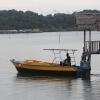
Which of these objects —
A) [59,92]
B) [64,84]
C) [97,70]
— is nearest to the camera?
[59,92]

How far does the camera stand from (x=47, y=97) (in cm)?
4031

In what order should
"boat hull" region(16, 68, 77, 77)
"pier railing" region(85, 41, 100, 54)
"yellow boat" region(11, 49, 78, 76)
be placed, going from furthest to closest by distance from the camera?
"pier railing" region(85, 41, 100, 54), "boat hull" region(16, 68, 77, 77), "yellow boat" region(11, 49, 78, 76)

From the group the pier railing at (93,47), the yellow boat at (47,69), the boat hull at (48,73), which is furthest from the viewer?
the pier railing at (93,47)

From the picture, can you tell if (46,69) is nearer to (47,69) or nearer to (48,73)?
(47,69)

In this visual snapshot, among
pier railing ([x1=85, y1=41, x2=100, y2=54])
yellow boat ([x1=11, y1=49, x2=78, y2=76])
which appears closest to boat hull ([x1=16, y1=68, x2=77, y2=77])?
yellow boat ([x1=11, y1=49, x2=78, y2=76])

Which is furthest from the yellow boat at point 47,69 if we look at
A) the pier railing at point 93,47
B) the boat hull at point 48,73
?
the pier railing at point 93,47

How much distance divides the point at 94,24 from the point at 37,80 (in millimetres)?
6975

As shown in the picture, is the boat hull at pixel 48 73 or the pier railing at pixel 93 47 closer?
the boat hull at pixel 48 73

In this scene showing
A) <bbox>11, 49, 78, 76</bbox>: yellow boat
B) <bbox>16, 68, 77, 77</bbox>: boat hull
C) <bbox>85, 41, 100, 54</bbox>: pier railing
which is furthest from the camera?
<bbox>85, 41, 100, 54</bbox>: pier railing

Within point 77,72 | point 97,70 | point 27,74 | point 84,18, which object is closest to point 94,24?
point 84,18

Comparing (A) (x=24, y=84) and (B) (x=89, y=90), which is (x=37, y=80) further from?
(B) (x=89, y=90)

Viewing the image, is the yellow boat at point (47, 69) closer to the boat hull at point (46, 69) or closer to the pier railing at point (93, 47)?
the boat hull at point (46, 69)

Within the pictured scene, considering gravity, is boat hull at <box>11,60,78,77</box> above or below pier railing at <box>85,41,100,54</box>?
below

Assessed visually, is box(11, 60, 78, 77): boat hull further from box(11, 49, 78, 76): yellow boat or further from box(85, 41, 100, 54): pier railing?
box(85, 41, 100, 54): pier railing
